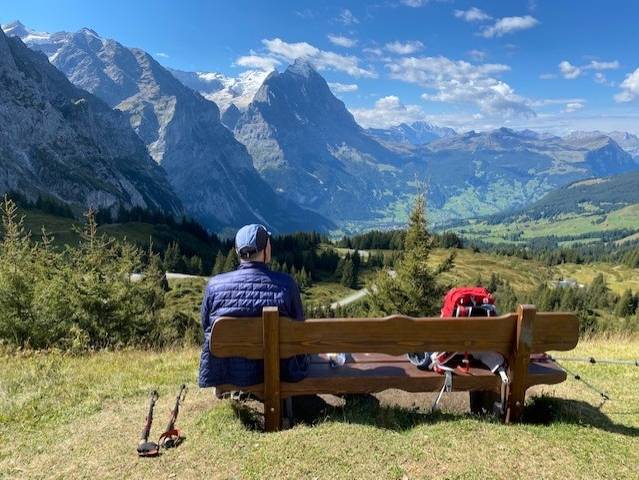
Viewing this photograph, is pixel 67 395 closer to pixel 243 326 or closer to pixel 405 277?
pixel 243 326

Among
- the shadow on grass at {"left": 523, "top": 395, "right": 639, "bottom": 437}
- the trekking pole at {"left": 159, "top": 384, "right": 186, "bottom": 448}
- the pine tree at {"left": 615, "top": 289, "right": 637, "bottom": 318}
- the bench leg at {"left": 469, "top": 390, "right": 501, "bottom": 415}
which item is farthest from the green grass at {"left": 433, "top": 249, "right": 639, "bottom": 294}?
the trekking pole at {"left": 159, "top": 384, "right": 186, "bottom": 448}

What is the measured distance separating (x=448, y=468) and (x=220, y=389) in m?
3.33

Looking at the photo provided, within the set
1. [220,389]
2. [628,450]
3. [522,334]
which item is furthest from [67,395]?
[628,450]

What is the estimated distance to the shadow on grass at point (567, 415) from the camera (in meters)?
7.05

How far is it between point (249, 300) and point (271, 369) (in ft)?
3.39

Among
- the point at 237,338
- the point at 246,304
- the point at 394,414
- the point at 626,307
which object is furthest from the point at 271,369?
the point at 626,307

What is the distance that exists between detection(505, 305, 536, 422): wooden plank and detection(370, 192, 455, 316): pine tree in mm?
25134

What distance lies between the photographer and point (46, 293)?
18219mm

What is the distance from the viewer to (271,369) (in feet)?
21.7

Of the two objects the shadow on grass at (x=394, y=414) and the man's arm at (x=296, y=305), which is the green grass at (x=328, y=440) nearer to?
the shadow on grass at (x=394, y=414)

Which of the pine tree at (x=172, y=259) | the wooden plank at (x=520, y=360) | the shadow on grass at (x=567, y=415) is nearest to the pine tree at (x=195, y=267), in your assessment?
the pine tree at (x=172, y=259)

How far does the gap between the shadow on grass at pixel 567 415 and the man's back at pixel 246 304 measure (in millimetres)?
3820

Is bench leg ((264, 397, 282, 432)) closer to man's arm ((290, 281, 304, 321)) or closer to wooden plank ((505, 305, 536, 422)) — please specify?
man's arm ((290, 281, 304, 321))

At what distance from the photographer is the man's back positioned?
6797 mm
